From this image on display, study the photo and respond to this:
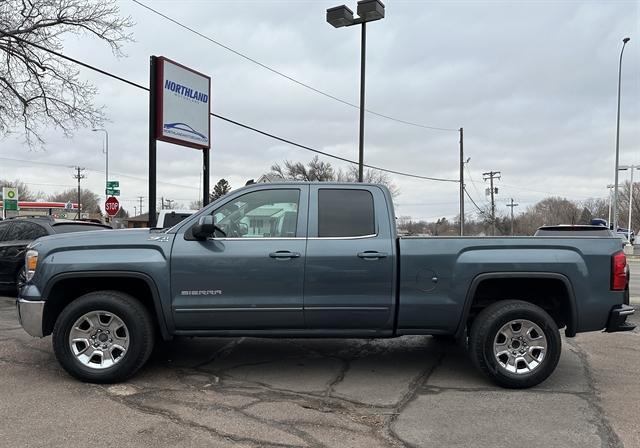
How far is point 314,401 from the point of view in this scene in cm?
452

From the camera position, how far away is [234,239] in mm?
4949

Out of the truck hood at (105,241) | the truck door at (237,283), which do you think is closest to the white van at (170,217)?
the truck hood at (105,241)

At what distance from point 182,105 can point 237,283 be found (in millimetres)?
8352

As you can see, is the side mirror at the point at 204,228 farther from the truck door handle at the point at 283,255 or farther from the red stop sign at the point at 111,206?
the red stop sign at the point at 111,206

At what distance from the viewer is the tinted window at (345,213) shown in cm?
502

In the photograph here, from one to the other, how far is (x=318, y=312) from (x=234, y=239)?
3.40ft

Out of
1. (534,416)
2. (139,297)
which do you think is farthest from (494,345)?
(139,297)

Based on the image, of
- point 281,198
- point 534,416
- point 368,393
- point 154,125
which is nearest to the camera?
point 534,416

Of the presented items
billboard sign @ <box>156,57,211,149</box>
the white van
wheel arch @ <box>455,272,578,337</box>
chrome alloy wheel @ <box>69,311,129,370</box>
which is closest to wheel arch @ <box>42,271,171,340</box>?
chrome alloy wheel @ <box>69,311,129,370</box>

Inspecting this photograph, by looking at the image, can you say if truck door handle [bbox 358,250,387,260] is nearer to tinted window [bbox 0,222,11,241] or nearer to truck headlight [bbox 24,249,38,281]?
truck headlight [bbox 24,249,38,281]

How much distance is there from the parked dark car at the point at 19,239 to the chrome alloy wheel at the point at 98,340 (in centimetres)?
502

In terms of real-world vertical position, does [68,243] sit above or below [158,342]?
above

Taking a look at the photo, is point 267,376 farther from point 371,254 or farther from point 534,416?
point 534,416

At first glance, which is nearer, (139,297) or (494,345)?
(494,345)
